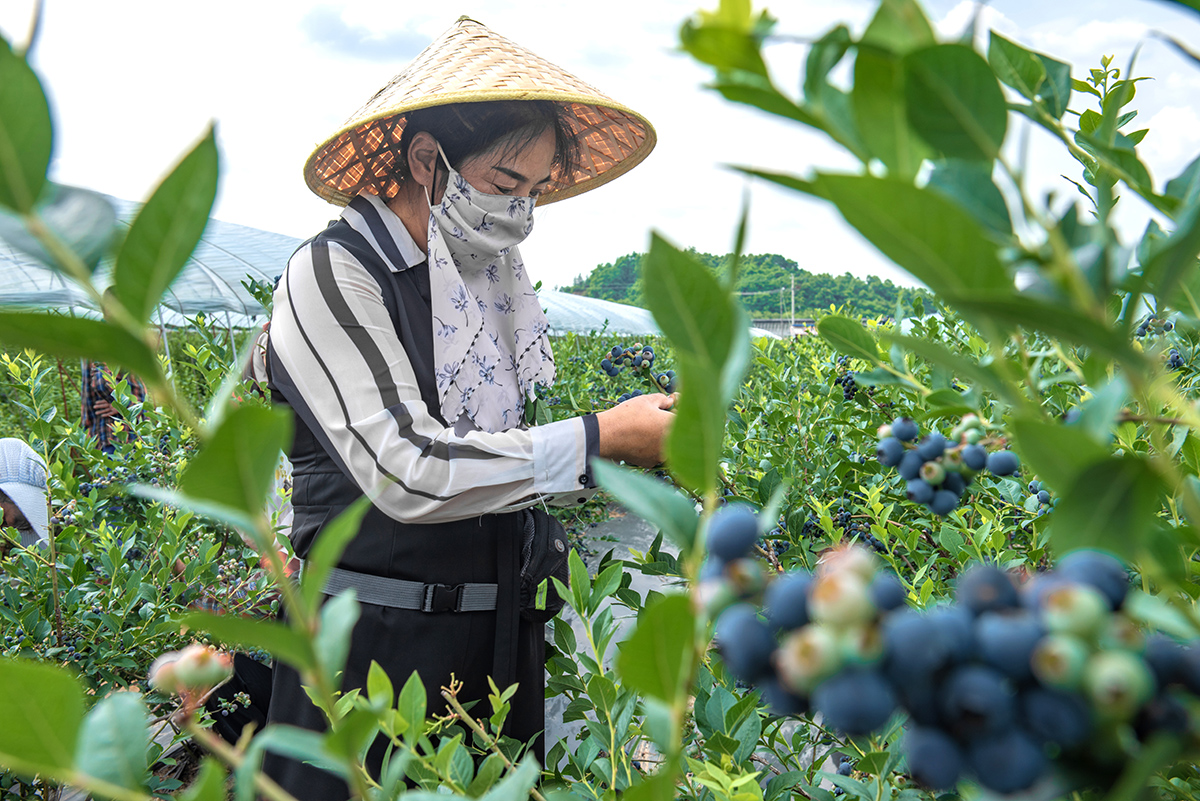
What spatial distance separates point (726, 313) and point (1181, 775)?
0.76m

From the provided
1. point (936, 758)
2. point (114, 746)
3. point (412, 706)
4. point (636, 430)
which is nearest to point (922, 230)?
point (936, 758)

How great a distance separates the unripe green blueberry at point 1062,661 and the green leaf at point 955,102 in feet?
0.55

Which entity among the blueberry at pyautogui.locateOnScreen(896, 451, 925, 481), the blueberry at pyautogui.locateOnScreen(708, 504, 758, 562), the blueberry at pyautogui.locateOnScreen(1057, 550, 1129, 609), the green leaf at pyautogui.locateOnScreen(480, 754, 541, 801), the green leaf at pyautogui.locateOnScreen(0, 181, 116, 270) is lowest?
the green leaf at pyautogui.locateOnScreen(480, 754, 541, 801)

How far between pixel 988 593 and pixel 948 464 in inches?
9.0

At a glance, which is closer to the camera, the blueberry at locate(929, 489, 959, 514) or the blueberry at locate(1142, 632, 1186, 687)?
the blueberry at locate(1142, 632, 1186, 687)

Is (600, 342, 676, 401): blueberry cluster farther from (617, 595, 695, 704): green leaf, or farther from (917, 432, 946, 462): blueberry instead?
(617, 595, 695, 704): green leaf

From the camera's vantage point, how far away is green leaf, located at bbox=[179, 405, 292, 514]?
0.79 feet

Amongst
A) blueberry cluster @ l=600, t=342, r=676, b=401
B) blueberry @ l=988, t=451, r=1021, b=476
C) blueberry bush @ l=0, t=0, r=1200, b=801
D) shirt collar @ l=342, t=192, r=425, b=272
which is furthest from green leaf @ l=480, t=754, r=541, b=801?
shirt collar @ l=342, t=192, r=425, b=272

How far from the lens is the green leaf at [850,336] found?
1.75ft

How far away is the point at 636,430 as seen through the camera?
1.35m

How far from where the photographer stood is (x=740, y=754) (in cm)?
77

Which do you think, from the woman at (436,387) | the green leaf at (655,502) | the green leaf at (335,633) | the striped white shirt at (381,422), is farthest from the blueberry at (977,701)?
the striped white shirt at (381,422)

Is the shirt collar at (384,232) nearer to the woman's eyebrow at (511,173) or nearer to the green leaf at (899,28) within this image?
the woman's eyebrow at (511,173)

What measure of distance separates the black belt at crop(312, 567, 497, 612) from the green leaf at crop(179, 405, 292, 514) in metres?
1.31
